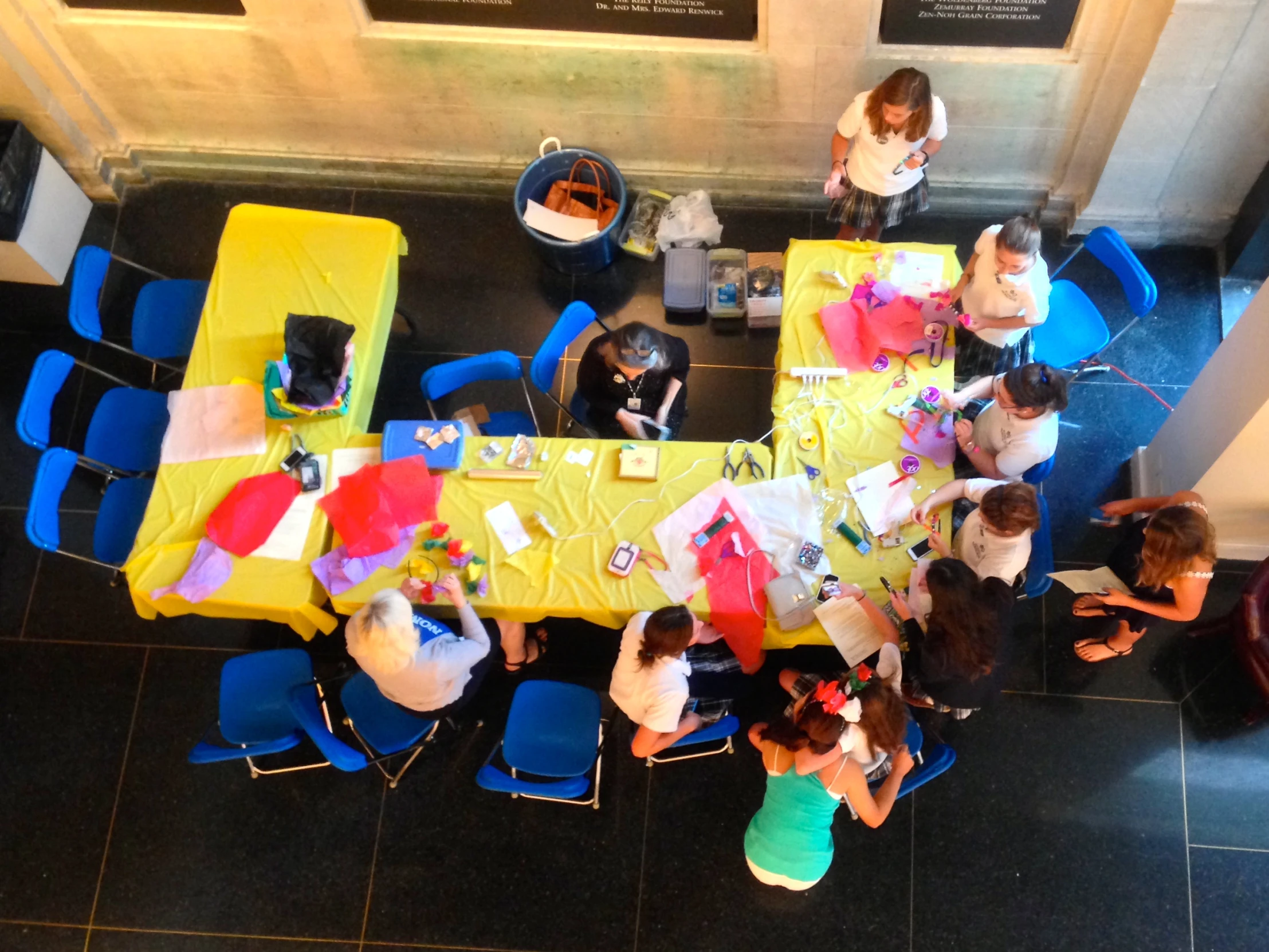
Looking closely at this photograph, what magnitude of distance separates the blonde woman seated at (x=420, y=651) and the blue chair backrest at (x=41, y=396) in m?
1.78

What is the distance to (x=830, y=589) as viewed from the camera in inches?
135

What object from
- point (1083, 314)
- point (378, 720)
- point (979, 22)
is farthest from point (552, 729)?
point (979, 22)

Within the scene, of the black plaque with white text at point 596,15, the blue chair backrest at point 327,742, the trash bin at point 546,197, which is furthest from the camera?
the trash bin at point 546,197

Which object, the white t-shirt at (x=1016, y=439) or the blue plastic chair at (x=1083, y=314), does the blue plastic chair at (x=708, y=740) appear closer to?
the white t-shirt at (x=1016, y=439)

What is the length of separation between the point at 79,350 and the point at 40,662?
5.78ft

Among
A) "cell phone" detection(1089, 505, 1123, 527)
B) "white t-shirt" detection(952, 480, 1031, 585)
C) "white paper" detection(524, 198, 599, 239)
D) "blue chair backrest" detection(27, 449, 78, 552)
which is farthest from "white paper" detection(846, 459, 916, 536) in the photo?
"blue chair backrest" detection(27, 449, 78, 552)

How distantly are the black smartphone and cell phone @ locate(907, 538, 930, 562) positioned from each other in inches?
12.3

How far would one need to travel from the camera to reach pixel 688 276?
480 centimetres

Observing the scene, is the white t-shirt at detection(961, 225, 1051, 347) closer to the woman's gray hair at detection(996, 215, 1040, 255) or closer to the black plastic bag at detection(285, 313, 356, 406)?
the woman's gray hair at detection(996, 215, 1040, 255)

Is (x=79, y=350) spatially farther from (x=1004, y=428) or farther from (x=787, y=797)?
(x=1004, y=428)

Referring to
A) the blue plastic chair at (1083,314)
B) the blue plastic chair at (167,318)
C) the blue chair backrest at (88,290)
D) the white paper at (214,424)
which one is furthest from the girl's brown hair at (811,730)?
the blue chair backrest at (88,290)

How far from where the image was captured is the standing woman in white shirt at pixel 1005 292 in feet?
11.5

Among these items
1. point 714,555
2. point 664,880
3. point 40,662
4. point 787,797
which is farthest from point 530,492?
→ point 40,662

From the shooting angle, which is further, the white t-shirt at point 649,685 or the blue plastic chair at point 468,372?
the blue plastic chair at point 468,372
